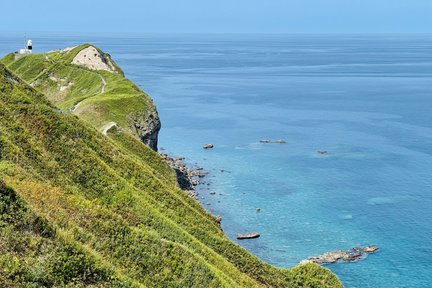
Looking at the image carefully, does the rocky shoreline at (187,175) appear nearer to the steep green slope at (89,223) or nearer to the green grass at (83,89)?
the green grass at (83,89)

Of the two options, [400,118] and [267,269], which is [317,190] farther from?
[400,118]

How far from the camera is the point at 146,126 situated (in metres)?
90.8

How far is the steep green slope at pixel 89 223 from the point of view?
1934 cm

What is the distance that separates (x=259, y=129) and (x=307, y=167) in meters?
37.6

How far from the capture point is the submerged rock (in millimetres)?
63500

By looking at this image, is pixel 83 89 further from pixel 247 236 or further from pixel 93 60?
pixel 247 236

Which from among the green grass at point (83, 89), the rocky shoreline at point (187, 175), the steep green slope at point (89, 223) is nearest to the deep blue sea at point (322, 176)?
the rocky shoreline at point (187, 175)

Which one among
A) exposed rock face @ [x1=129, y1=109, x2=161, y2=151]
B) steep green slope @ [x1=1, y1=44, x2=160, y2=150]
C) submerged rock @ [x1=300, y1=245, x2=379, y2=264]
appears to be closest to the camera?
submerged rock @ [x1=300, y1=245, x2=379, y2=264]

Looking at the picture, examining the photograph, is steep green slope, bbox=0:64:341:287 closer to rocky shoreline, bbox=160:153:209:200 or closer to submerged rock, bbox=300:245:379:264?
submerged rock, bbox=300:245:379:264

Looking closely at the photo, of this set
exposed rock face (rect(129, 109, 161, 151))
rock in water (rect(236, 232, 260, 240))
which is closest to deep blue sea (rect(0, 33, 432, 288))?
rock in water (rect(236, 232, 260, 240))

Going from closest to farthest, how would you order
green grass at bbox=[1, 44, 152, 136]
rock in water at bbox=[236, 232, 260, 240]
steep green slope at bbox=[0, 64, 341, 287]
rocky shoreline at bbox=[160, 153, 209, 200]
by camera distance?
steep green slope at bbox=[0, 64, 341, 287] < rock in water at bbox=[236, 232, 260, 240] < green grass at bbox=[1, 44, 152, 136] < rocky shoreline at bbox=[160, 153, 209, 200]

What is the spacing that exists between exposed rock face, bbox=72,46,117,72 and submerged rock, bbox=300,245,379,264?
9145 centimetres

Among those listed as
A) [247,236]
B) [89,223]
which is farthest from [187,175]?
[89,223]

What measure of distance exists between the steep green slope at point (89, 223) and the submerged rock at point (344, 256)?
20.3 metres
